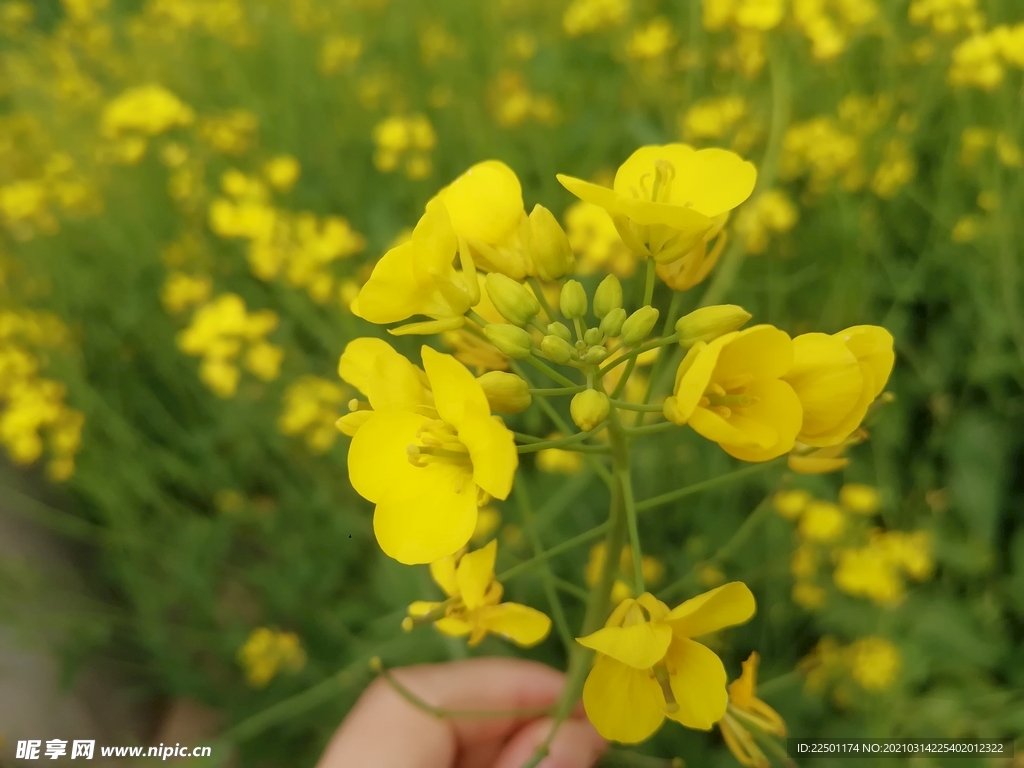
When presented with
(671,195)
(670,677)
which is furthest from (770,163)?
(670,677)

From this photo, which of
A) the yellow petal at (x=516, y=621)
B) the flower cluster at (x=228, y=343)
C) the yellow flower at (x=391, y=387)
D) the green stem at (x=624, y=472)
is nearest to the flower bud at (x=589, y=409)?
the green stem at (x=624, y=472)

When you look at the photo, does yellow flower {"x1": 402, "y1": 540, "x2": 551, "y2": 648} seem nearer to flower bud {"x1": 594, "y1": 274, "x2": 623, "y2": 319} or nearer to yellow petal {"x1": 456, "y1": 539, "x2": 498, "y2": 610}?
yellow petal {"x1": 456, "y1": 539, "x2": 498, "y2": 610}

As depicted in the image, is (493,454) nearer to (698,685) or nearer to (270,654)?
(698,685)

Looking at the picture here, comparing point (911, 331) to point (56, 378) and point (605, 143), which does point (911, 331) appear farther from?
point (56, 378)

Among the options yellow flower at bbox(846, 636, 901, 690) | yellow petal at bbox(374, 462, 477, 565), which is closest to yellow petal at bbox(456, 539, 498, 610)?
yellow petal at bbox(374, 462, 477, 565)

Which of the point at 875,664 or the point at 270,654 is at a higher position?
the point at 875,664

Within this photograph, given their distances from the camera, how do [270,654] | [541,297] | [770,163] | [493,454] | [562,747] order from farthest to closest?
[270,654], [770,163], [562,747], [541,297], [493,454]

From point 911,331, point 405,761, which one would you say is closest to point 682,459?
point 911,331

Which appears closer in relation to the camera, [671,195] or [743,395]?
[743,395]
